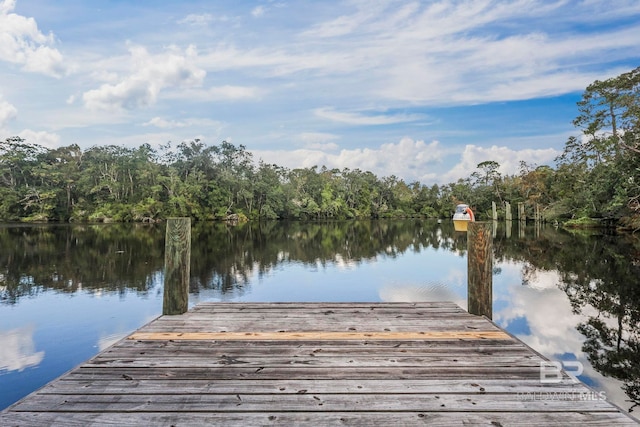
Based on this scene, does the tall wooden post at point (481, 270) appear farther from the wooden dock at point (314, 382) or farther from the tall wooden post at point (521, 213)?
the tall wooden post at point (521, 213)

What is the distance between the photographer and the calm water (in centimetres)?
439

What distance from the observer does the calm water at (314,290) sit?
173 inches

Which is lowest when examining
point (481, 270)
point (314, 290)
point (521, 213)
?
point (314, 290)

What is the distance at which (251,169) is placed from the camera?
45250 millimetres

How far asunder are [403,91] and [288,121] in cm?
1573

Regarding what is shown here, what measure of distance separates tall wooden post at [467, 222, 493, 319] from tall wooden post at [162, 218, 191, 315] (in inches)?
104

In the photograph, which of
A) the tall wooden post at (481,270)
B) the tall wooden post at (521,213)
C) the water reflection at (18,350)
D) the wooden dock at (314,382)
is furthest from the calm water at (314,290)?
the tall wooden post at (521,213)

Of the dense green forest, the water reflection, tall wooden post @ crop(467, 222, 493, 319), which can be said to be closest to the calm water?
the water reflection

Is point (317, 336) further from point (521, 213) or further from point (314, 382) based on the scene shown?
point (521, 213)

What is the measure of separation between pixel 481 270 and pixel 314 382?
6.65ft

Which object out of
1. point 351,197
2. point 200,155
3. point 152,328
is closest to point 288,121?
point 200,155

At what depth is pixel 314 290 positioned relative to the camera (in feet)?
26.6

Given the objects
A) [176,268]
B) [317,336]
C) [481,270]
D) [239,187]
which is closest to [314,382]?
[317,336]

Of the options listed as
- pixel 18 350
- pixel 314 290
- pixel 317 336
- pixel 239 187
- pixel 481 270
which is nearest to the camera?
pixel 317 336
